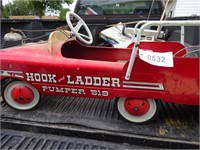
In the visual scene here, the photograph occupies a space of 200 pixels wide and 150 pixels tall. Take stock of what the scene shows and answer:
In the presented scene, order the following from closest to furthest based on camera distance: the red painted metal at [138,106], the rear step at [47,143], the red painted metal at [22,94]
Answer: the rear step at [47,143], the red painted metal at [138,106], the red painted metal at [22,94]

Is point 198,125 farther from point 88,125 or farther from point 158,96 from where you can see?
point 88,125

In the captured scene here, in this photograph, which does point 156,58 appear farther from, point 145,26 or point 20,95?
point 20,95

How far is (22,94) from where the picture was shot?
5.52ft

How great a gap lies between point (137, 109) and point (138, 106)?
0.02 meters

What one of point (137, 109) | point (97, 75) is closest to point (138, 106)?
point (137, 109)

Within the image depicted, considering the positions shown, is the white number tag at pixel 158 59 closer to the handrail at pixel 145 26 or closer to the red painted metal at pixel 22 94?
the handrail at pixel 145 26

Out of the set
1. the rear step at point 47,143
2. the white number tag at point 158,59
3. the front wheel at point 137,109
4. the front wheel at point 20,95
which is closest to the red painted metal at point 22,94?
the front wheel at point 20,95

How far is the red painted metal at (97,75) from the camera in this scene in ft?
4.68

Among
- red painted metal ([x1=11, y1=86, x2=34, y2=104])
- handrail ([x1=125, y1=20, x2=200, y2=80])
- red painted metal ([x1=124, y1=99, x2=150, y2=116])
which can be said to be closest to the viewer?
handrail ([x1=125, y1=20, x2=200, y2=80])

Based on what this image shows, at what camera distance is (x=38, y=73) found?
1594mm

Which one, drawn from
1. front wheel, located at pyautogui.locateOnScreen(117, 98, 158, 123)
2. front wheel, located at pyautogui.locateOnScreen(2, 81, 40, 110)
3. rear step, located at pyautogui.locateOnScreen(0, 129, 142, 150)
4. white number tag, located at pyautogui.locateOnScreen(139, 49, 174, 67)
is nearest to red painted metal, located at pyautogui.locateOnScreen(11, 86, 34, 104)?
front wheel, located at pyautogui.locateOnScreen(2, 81, 40, 110)

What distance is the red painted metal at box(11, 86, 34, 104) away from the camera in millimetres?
1683

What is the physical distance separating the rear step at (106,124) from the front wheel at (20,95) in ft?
0.18

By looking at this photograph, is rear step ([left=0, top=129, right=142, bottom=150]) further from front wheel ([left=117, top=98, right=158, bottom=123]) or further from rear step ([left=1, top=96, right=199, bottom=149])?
front wheel ([left=117, top=98, right=158, bottom=123])
